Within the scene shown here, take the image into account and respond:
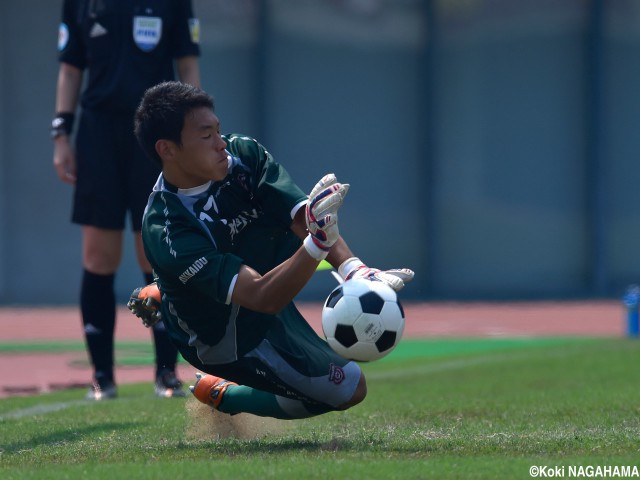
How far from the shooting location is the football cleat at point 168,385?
7621 millimetres

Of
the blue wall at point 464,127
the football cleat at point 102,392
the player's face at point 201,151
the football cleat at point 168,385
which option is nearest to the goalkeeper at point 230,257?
the player's face at point 201,151

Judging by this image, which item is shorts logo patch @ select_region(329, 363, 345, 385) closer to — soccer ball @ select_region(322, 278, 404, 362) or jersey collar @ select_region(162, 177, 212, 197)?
soccer ball @ select_region(322, 278, 404, 362)

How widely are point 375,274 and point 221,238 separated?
0.73 metres

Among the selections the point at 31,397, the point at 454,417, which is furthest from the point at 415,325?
the point at 454,417

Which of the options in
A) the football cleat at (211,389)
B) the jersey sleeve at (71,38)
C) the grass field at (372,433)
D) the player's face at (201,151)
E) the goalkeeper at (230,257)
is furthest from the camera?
the jersey sleeve at (71,38)

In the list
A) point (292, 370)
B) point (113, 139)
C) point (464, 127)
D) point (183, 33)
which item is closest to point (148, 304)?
point (292, 370)

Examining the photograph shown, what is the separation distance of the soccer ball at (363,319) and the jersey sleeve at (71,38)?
11.5 feet

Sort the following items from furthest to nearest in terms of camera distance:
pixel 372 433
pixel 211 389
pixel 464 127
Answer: pixel 464 127, pixel 211 389, pixel 372 433

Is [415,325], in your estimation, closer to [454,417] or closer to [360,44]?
[360,44]

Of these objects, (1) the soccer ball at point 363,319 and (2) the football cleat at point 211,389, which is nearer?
(1) the soccer ball at point 363,319

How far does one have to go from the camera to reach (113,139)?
7.57 metres

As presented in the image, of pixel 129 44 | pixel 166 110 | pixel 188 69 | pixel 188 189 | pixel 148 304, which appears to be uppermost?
pixel 129 44

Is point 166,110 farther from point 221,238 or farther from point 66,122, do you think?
point 66,122

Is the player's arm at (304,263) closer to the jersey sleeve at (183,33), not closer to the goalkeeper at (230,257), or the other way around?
the goalkeeper at (230,257)
